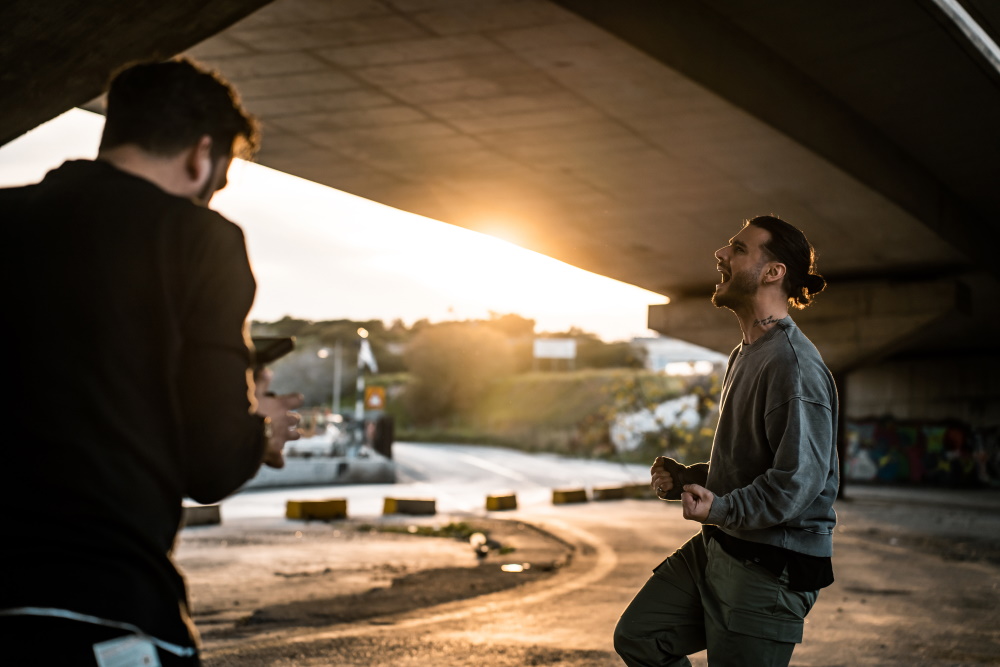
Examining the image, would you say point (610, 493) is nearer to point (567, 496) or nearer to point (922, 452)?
point (567, 496)

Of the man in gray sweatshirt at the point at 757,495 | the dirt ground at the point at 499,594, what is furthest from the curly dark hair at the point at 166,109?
the dirt ground at the point at 499,594

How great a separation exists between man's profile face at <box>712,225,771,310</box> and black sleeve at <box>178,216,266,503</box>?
2218mm

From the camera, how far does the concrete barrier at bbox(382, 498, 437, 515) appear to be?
1906 centimetres

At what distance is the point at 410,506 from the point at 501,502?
2.31 metres

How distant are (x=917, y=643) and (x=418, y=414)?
7891 cm

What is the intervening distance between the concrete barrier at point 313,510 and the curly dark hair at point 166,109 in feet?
53.7

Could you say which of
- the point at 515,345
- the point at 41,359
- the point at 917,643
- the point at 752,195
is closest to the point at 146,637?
the point at 41,359

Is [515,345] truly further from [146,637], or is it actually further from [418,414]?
[146,637]

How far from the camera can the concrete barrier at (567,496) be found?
2252 cm

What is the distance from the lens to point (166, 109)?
193 centimetres

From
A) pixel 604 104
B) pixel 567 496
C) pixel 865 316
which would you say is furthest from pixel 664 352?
pixel 604 104

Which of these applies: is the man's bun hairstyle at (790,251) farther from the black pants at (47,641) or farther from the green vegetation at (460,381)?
the green vegetation at (460,381)

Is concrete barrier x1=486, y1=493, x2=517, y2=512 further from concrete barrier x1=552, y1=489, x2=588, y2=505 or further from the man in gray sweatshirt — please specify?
the man in gray sweatshirt

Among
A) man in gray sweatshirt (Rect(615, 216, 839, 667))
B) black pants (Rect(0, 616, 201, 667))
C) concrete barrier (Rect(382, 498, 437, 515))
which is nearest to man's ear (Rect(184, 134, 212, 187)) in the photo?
black pants (Rect(0, 616, 201, 667))
